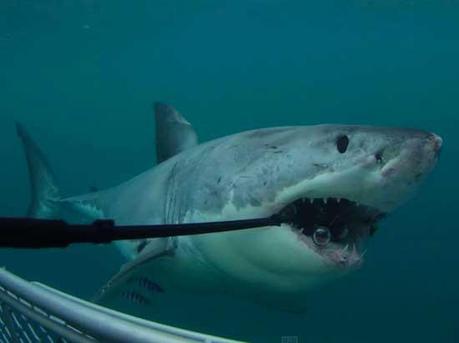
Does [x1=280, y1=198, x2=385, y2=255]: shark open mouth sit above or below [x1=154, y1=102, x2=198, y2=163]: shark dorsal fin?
below

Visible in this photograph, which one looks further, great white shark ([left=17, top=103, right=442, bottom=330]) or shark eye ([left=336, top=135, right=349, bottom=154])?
shark eye ([left=336, top=135, right=349, bottom=154])

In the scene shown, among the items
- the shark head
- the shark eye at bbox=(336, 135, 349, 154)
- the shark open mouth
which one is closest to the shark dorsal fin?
the shark head

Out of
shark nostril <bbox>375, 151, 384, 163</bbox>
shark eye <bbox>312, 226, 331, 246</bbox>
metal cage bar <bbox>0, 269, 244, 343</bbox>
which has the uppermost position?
shark nostril <bbox>375, 151, 384, 163</bbox>

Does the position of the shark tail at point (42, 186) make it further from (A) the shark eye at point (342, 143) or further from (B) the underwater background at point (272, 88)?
(A) the shark eye at point (342, 143)

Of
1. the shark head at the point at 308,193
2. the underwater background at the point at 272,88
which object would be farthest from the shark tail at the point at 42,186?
the shark head at the point at 308,193

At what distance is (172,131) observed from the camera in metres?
4.83

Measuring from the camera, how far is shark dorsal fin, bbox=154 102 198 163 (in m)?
4.77

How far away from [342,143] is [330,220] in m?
0.41

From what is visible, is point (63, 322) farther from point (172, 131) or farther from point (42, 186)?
point (42, 186)

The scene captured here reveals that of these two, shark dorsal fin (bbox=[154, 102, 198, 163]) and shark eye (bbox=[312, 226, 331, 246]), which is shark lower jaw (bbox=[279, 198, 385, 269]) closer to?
shark eye (bbox=[312, 226, 331, 246])

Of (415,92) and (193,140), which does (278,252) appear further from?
(415,92)

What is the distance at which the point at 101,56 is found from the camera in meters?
33.3

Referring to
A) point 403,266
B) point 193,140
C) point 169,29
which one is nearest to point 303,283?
point 193,140

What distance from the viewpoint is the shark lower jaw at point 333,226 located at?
2523mm
